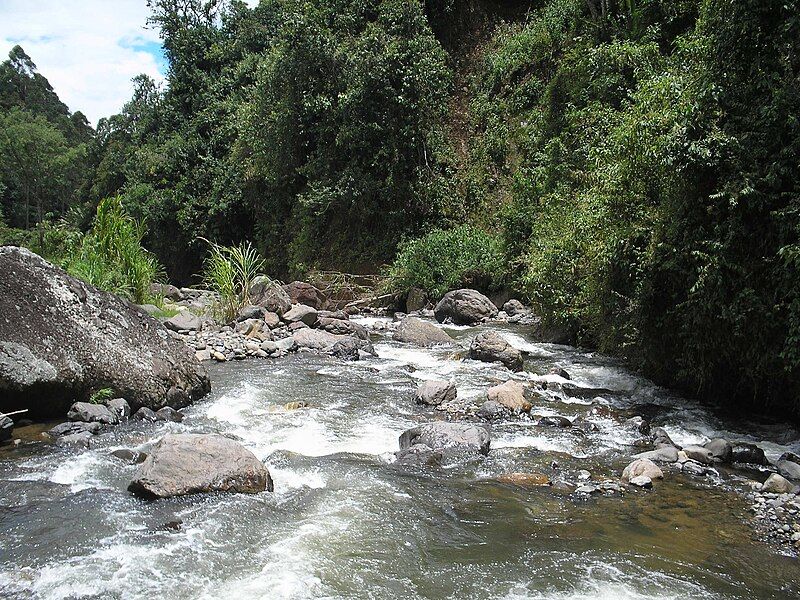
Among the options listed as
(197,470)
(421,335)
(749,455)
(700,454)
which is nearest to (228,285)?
(421,335)

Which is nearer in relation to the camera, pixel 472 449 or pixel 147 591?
pixel 147 591

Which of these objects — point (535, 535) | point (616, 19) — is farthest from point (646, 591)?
point (616, 19)

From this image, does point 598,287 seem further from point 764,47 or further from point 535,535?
point 535,535

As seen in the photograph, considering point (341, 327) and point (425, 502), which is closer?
point (425, 502)

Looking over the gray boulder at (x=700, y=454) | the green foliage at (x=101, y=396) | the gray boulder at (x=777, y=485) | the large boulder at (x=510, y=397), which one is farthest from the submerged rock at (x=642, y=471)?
the green foliage at (x=101, y=396)

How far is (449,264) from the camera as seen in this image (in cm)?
1784

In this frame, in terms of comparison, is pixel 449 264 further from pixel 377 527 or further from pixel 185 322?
pixel 377 527

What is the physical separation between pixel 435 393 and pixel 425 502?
3263 millimetres

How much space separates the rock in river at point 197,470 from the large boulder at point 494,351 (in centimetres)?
596

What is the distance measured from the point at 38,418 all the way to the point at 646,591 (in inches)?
266

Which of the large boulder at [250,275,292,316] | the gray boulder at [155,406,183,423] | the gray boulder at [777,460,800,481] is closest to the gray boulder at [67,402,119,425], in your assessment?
the gray boulder at [155,406,183,423]

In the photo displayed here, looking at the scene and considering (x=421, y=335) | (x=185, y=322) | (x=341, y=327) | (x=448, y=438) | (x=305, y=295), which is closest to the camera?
(x=448, y=438)

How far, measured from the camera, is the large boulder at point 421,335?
43.8 feet

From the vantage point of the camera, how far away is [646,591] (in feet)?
13.9
